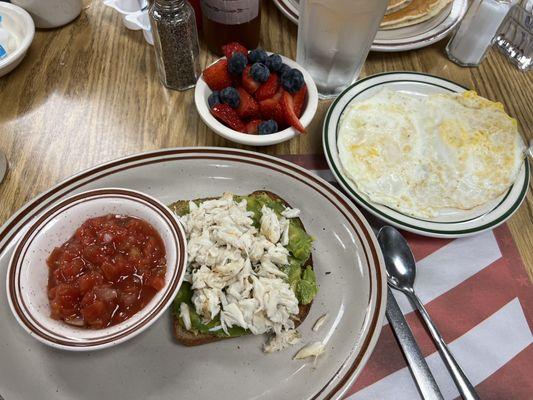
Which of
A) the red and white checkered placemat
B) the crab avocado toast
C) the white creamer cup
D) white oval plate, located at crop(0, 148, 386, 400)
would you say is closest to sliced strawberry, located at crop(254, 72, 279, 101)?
white oval plate, located at crop(0, 148, 386, 400)

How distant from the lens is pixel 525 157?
6.24 feet

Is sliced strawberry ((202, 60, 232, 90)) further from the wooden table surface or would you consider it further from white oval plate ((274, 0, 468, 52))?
white oval plate ((274, 0, 468, 52))

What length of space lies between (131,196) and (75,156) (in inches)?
24.8

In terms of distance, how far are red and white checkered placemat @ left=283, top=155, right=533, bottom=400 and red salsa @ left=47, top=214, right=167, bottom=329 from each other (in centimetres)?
→ 79

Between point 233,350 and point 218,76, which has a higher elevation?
point 218,76

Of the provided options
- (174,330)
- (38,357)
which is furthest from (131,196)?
(38,357)

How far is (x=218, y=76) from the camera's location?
1863 mm

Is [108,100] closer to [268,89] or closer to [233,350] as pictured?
[268,89]

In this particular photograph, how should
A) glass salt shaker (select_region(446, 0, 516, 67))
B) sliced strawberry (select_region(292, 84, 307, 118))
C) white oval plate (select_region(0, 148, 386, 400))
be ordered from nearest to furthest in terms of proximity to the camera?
white oval plate (select_region(0, 148, 386, 400)), sliced strawberry (select_region(292, 84, 307, 118)), glass salt shaker (select_region(446, 0, 516, 67))

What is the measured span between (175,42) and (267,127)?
2.18 ft

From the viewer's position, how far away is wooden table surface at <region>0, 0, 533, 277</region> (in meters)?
1.87

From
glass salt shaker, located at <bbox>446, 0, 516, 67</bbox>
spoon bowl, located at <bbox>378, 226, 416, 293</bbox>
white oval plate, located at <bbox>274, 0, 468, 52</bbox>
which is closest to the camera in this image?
spoon bowl, located at <bbox>378, 226, 416, 293</bbox>

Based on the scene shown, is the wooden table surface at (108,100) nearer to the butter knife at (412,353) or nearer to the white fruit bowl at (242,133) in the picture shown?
the white fruit bowl at (242,133)

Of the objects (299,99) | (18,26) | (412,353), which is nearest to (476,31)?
(299,99)
